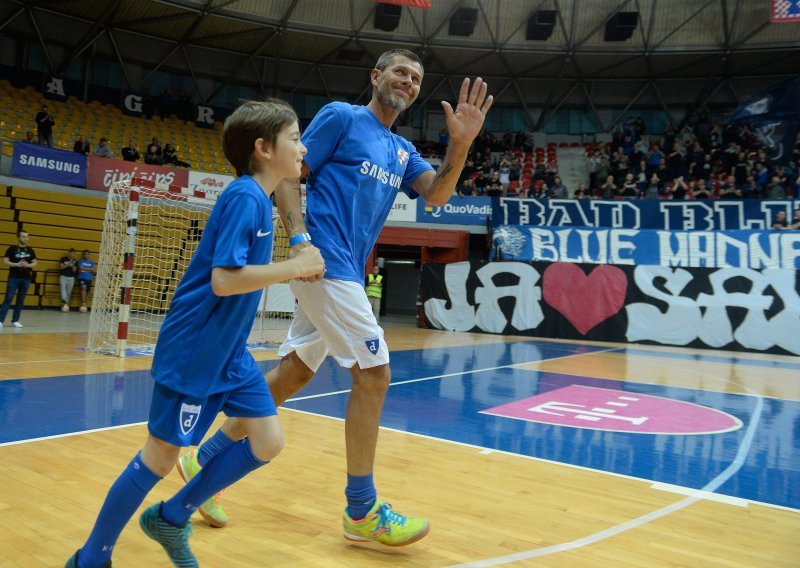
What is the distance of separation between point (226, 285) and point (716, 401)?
657 cm

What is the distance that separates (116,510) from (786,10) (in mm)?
18820

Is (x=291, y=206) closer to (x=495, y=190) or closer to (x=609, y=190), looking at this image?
(x=495, y=190)

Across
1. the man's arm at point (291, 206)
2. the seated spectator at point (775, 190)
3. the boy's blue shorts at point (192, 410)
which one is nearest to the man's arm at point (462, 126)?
the man's arm at point (291, 206)

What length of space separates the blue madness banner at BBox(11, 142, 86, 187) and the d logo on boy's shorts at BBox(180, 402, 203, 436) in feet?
50.5

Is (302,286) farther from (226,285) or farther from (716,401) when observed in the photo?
(716,401)

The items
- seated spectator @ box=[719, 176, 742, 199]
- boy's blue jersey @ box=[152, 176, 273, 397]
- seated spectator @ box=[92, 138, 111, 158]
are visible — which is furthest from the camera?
seated spectator @ box=[719, 176, 742, 199]

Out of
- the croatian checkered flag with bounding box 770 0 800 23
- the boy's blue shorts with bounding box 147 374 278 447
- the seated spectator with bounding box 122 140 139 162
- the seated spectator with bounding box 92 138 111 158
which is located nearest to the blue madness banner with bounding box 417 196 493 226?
the seated spectator with bounding box 122 140 139 162

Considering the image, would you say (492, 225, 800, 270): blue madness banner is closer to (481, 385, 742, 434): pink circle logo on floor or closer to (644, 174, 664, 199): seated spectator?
(644, 174, 664, 199): seated spectator

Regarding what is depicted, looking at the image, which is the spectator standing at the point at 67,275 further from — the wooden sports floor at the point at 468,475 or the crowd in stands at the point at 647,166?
the crowd in stands at the point at 647,166

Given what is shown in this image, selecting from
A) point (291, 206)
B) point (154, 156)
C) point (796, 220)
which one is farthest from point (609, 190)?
point (291, 206)

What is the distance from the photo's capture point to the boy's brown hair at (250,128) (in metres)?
2.09

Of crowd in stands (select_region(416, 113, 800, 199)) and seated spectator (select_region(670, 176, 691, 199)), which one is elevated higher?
crowd in stands (select_region(416, 113, 800, 199))

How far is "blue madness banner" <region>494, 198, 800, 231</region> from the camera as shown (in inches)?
627

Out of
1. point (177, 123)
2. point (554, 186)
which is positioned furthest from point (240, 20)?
point (554, 186)
